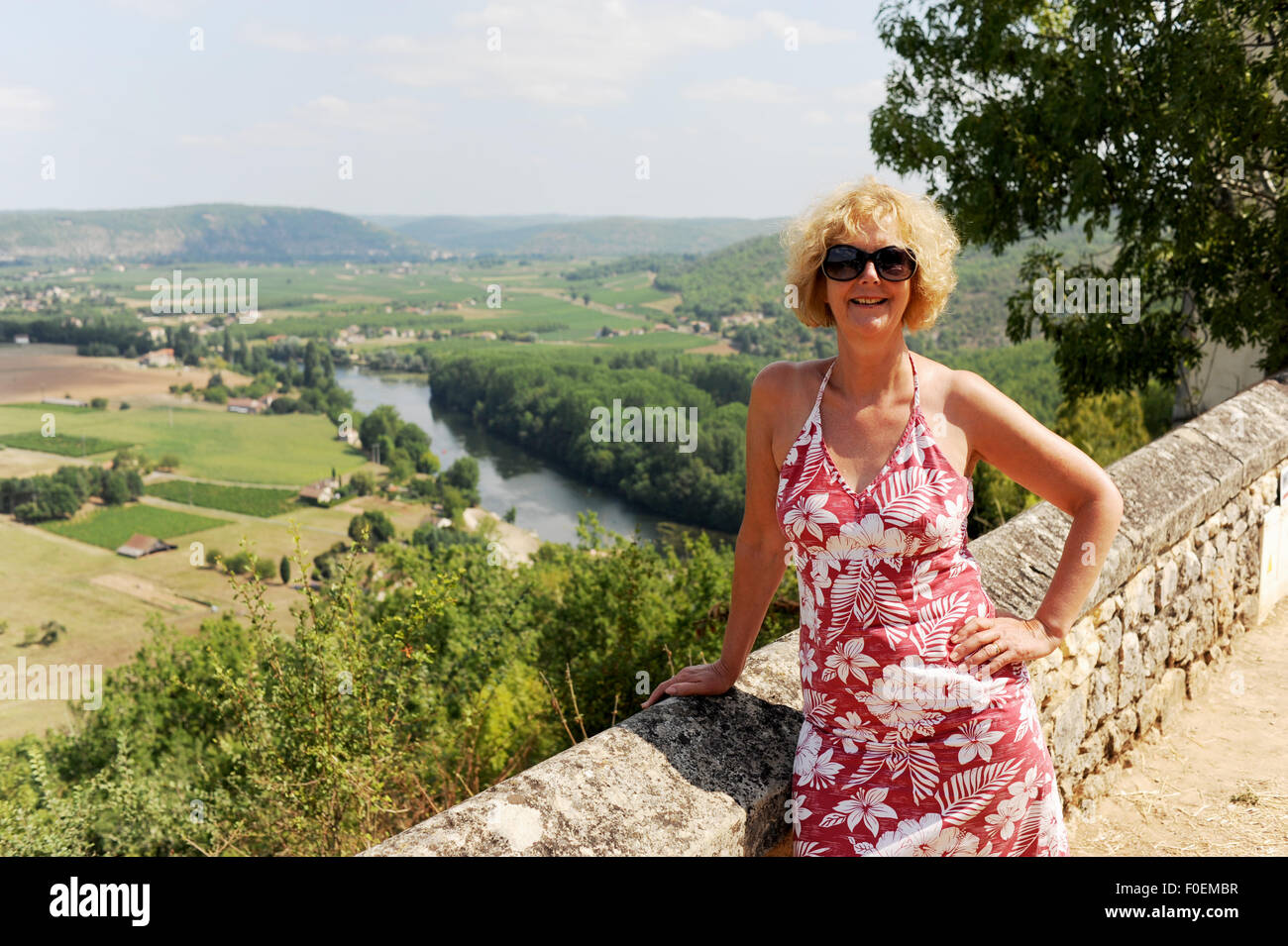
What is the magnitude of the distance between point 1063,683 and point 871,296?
133cm

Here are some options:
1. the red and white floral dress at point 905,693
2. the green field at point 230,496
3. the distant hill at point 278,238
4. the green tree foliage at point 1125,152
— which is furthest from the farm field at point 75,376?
the red and white floral dress at point 905,693

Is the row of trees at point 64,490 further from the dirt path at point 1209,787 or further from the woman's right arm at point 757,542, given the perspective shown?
the woman's right arm at point 757,542

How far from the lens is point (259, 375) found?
284 feet

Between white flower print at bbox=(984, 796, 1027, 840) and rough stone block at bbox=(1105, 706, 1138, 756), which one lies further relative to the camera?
rough stone block at bbox=(1105, 706, 1138, 756)

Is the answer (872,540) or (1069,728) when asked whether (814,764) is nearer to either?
(872,540)

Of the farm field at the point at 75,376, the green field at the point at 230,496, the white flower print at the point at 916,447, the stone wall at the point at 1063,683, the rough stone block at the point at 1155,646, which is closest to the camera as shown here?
the stone wall at the point at 1063,683

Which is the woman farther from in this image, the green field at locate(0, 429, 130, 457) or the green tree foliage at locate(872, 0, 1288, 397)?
the green field at locate(0, 429, 130, 457)

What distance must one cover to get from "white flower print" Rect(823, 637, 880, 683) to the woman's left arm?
0.22m

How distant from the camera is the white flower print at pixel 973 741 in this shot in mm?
1576

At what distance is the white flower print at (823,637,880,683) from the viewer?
159 cm

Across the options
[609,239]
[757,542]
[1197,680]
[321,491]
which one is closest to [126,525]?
[321,491]

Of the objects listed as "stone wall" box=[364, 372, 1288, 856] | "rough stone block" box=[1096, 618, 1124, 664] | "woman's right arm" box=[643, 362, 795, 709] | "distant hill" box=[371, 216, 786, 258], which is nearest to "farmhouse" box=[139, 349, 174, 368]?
"distant hill" box=[371, 216, 786, 258]

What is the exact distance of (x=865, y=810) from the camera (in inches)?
62.0

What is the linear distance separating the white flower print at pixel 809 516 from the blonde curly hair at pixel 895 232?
406mm
